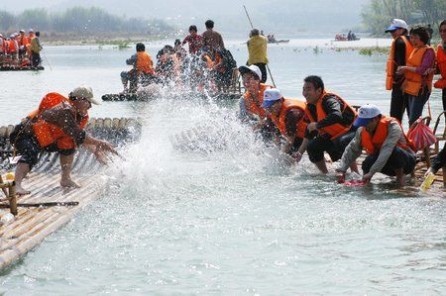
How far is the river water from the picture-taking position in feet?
17.6

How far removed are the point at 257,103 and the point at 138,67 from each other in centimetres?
876

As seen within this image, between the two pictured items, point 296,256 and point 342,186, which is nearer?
point 296,256

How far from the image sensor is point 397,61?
9.34 m

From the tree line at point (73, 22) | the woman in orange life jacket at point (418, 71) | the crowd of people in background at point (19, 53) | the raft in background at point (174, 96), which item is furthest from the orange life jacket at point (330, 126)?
the tree line at point (73, 22)

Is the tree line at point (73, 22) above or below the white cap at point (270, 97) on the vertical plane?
below

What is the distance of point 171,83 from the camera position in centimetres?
1792

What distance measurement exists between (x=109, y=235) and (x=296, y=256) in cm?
147

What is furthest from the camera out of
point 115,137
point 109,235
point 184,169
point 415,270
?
point 115,137

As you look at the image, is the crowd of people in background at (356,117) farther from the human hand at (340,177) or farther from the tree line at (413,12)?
the tree line at (413,12)

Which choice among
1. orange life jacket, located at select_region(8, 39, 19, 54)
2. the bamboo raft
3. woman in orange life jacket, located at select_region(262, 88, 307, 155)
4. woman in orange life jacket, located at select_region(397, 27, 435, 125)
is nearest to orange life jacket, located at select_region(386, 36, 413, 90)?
woman in orange life jacket, located at select_region(397, 27, 435, 125)

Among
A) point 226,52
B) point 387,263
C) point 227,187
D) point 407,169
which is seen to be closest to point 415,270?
point 387,263

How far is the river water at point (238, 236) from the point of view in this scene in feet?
17.6

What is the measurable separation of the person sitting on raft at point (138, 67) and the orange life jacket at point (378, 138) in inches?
407

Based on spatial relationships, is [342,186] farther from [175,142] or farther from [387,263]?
[175,142]
